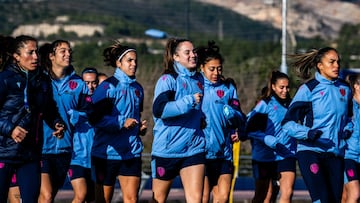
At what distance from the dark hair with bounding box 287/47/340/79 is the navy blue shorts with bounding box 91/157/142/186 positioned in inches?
90.8

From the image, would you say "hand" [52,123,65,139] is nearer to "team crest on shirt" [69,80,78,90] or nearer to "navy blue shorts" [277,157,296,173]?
"team crest on shirt" [69,80,78,90]

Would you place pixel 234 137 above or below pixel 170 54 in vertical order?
below

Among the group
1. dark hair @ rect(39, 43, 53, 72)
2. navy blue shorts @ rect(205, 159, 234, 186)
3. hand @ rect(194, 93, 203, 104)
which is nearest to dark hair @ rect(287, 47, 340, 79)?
navy blue shorts @ rect(205, 159, 234, 186)

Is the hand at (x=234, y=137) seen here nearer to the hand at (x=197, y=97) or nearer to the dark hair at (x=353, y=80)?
the dark hair at (x=353, y=80)

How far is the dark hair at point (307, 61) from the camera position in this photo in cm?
1270

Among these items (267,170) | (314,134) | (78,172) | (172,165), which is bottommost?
(267,170)

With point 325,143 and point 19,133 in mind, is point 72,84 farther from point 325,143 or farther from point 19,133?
point 325,143

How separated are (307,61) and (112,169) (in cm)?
272

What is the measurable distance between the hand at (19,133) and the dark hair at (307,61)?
3840 mm

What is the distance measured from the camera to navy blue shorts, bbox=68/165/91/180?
14.0m

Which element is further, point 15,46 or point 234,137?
point 234,137

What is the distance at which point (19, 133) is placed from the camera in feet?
35.1

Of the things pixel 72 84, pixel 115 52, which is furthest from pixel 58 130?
pixel 72 84

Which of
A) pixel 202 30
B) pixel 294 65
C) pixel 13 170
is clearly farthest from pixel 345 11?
pixel 13 170
